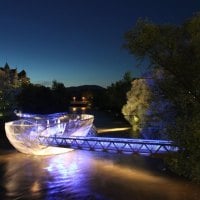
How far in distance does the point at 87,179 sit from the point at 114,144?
5053 millimetres

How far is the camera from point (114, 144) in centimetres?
2734

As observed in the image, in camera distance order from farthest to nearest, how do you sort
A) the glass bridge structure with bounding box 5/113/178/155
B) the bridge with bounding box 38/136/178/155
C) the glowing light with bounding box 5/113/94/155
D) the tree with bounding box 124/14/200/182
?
the glowing light with bounding box 5/113/94/155 → the glass bridge structure with bounding box 5/113/178/155 → the bridge with bounding box 38/136/178/155 → the tree with bounding box 124/14/200/182

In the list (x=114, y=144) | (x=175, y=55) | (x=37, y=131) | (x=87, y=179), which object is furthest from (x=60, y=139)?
(x=175, y=55)

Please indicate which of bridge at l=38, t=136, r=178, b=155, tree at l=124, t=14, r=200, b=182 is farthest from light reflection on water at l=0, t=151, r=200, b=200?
tree at l=124, t=14, r=200, b=182

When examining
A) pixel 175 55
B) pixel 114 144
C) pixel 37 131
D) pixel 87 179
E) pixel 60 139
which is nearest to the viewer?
pixel 175 55

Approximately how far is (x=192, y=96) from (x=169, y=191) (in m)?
4.90

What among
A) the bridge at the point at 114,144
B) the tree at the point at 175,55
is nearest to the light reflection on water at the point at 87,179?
the bridge at the point at 114,144

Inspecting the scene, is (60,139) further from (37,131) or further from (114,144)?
(114,144)

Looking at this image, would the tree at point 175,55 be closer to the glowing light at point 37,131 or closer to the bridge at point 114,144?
the bridge at point 114,144

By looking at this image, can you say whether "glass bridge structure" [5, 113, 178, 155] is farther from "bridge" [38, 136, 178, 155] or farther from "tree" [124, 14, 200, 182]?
"tree" [124, 14, 200, 182]

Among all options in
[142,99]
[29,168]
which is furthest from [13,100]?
[29,168]

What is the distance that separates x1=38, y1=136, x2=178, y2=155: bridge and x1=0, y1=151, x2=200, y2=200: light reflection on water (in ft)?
3.01

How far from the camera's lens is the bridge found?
25038 mm

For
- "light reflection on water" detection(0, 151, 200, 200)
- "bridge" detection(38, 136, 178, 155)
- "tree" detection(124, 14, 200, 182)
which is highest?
"tree" detection(124, 14, 200, 182)
